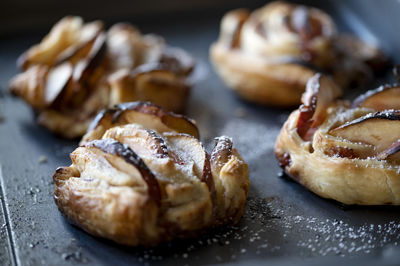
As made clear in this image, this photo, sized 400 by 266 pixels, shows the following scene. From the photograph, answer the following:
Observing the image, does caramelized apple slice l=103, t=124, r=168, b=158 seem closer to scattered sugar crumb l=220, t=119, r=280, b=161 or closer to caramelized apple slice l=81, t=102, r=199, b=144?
caramelized apple slice l=81, t=102, r=199, b=144

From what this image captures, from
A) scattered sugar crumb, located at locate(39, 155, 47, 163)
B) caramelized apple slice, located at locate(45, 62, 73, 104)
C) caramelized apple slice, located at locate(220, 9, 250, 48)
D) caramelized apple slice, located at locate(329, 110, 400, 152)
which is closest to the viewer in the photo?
caramelized apple slice, located at locate(329, 110, 400, 152)

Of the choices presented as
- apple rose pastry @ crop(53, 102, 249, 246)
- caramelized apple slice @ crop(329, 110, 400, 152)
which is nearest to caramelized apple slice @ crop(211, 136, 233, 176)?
apple rose pastry @ crop(53, 102, 249, 246)

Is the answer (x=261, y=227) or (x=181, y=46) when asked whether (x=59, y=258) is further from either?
(x=181, y=46)

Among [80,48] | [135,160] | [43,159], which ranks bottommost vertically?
[43,159]

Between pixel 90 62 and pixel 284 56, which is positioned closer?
pixel 90 62

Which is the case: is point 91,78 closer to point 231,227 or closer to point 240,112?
point 240,112

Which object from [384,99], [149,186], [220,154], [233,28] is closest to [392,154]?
[384,99]
